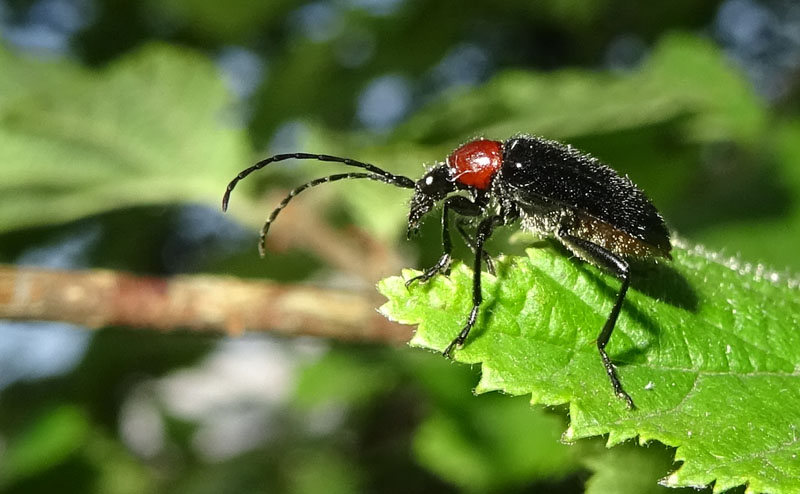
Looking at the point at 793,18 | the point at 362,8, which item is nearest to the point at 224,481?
the point at 362,8

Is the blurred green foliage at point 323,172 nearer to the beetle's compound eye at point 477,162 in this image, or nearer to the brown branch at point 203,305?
the beetle's compound eye at point 477,162

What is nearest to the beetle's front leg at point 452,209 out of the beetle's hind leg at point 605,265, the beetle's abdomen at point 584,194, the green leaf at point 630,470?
the beetle's abdomen at point 584,194

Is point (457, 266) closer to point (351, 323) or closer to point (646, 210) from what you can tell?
point (646, 210)

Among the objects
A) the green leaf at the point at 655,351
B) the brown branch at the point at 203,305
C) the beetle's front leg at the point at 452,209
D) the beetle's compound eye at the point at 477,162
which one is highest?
the beetle's compound eye at the point at 477,162

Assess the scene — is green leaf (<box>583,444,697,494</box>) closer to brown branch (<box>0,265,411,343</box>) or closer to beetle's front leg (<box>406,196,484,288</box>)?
beetle's front leg (<box>406,196,484,288</box>)

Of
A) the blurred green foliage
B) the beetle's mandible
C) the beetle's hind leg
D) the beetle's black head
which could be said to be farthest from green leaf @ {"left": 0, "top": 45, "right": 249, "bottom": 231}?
the beetle's hind leg

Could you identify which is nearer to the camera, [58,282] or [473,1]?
[58,282]

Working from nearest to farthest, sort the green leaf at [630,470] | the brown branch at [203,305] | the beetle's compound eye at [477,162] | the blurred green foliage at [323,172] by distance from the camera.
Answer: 1. the green leaf at [630,470]
2. the beetle's compound eye at [477,162]
3. the brown branch at [203,305]
4. the blurred green foliage at [323,172]
